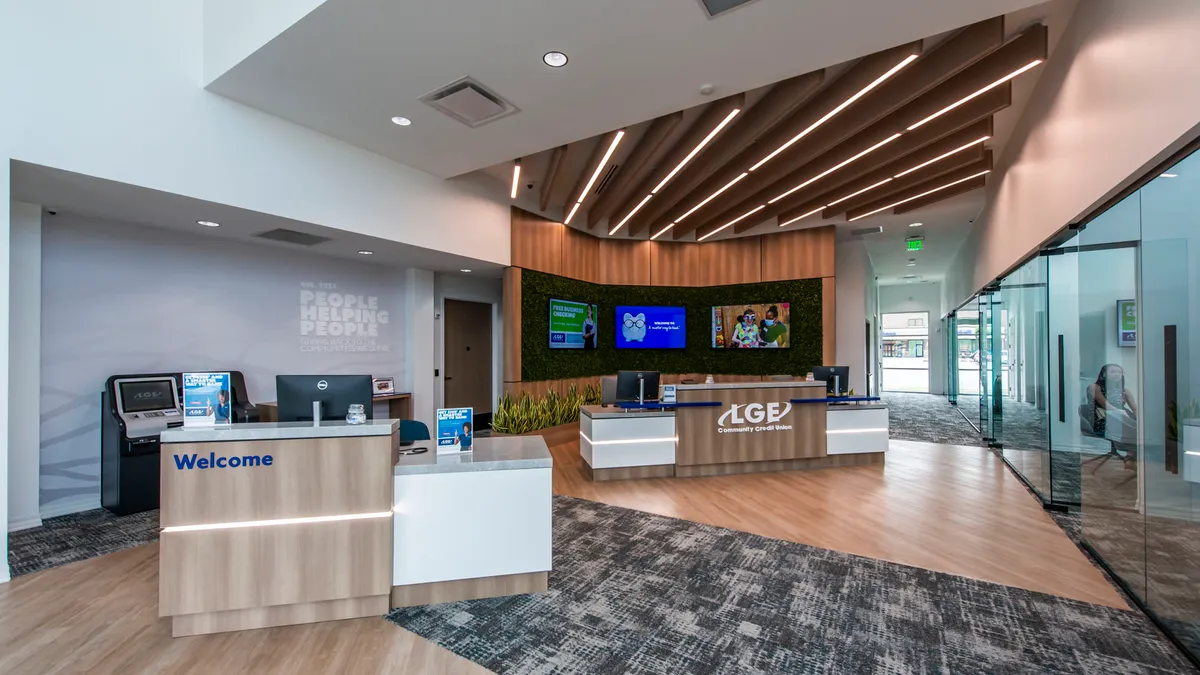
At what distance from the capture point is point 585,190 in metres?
6.77

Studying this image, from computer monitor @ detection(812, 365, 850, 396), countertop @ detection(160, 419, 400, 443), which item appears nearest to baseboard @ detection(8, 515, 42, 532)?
countertop @ detection(160, 419, 400, 443)

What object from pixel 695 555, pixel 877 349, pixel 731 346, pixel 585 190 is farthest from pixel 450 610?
pixel 877 349

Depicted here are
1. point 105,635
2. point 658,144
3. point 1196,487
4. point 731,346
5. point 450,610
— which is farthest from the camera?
point 731,346

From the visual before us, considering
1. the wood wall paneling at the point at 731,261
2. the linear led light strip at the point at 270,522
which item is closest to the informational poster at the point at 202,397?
the linear led light strip at the point at 270,522

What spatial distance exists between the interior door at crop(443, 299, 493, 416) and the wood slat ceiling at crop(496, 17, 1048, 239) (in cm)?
232

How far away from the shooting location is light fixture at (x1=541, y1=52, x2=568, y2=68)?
334 cm

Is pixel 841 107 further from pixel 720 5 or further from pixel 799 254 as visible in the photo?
pixel 799 254

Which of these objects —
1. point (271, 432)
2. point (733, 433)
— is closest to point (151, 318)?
point (271, 432)

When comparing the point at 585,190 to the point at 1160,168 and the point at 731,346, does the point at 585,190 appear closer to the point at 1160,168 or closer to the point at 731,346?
the point at 731,346

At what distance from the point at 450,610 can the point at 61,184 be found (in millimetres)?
4110

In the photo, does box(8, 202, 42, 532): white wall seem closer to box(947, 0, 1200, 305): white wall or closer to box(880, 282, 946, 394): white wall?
box(947, 0, 1200, 305): white wall

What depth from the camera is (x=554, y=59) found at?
11.2 feet

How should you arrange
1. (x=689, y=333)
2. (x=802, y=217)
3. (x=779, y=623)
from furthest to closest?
(x=689, y=333)
(x=802, y=217)
(x=779, y=623)

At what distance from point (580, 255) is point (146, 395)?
614 cm
